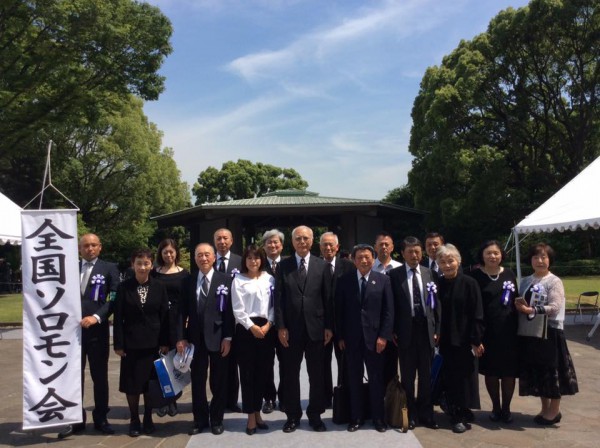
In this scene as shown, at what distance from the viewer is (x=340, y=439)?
4.42 m

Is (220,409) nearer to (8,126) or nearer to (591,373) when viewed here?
(591,373)

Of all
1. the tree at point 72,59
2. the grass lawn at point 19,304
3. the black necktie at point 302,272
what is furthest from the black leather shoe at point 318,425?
the tree at point 72,59

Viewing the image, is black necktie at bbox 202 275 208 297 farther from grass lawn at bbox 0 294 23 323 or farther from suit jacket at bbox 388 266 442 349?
grass lawn at bbox 0 294 23 323

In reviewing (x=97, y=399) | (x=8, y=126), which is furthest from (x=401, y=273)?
(x=8, y=126)

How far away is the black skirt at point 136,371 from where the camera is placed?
464 cm

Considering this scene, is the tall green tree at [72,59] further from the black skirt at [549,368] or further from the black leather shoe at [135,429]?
Result: the black skirt at [549,368]

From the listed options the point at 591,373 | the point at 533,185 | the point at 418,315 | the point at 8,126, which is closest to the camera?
the point at 418,315

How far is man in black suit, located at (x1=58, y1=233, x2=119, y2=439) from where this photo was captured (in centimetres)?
482

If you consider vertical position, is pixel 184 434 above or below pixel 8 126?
below

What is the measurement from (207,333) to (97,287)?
1.21 meters

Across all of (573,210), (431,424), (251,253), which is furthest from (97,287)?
(573,210)

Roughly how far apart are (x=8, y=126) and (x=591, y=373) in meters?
15.6

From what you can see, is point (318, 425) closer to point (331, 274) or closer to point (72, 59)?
point (331, 274)

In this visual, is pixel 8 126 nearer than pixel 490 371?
No
